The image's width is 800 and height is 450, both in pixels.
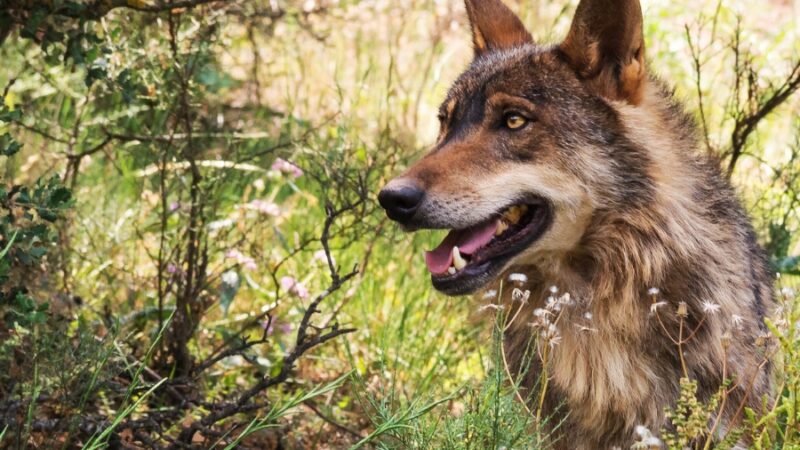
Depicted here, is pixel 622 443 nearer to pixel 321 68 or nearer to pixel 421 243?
pixel 421 243

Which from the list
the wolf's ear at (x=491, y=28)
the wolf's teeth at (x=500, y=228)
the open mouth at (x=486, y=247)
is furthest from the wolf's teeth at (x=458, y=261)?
the wolf's ear at (x=491, y=28)

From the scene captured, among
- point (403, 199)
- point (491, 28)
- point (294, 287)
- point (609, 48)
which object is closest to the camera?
point (403, 199)

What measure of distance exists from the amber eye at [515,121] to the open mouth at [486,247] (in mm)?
278

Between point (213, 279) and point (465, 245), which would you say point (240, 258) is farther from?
point (465, 245)

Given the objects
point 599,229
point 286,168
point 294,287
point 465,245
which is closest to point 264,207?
point 286,168

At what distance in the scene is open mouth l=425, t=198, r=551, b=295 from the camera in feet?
10.7

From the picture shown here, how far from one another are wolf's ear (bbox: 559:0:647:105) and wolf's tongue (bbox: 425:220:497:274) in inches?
24.4

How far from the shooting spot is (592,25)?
3.37 metres

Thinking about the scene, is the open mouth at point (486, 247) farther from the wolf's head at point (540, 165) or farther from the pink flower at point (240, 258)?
the pink flower at point (240, 258)

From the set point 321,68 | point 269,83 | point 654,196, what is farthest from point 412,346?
point 321,68

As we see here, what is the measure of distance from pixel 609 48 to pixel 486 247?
2.61 feet

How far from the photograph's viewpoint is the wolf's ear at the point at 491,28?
402cm

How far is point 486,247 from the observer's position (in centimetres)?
330

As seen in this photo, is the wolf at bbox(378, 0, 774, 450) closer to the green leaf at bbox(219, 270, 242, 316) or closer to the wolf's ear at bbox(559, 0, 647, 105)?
the wolf's ear at bbox(559, 0, 647, 105)
